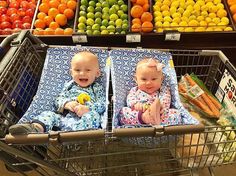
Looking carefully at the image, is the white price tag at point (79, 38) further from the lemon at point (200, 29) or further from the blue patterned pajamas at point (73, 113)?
the lemon at point (200, 29)

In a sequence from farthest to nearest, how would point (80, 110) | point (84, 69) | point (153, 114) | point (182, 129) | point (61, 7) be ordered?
point (61, 7), point (84, 69), point (80, 110), point (153, 114), point (182, 129)

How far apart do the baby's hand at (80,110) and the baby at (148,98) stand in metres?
0.17

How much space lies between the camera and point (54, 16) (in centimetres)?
215

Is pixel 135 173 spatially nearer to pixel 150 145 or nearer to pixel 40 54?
pixel 150 145

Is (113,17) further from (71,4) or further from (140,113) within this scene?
(140,113)

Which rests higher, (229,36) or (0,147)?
(229,36)

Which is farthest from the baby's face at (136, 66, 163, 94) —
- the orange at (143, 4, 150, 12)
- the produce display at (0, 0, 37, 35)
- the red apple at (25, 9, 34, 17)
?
the red apple at (25, 9, 34, 17)


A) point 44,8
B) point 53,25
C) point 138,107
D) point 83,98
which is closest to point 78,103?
point 83,98

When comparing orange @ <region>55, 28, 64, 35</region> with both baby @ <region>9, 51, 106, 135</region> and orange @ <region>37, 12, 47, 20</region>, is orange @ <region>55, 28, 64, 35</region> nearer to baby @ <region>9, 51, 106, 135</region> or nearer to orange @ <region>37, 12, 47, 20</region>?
orange @ <region>37, 12, 47, 20</region>

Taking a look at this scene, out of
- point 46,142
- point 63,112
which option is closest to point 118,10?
point 63,112

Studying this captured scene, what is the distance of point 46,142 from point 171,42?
1.16m

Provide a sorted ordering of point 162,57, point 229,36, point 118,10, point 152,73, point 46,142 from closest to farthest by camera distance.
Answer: point 46,142
point 152,73
point 162,57
point 229,36
point 118,10

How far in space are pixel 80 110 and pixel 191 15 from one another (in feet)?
3.73

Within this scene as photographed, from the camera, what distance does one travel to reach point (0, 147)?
105 centimetres
